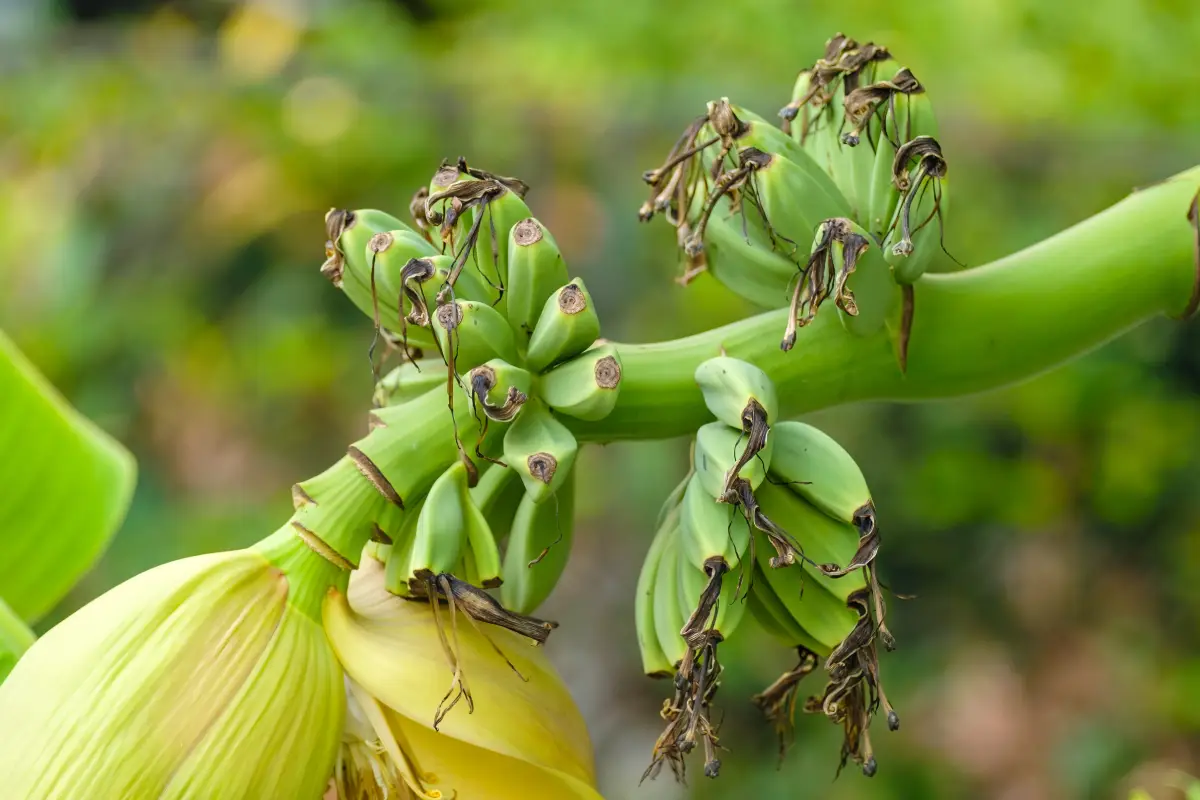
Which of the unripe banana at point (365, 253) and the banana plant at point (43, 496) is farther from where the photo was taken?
the banana plant at point (43, 496)

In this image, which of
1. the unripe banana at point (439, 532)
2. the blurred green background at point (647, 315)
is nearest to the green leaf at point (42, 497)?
the unripe banana at point (439, 532)

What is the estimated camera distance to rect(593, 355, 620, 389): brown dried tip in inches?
21.6

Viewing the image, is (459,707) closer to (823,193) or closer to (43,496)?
(823,193)

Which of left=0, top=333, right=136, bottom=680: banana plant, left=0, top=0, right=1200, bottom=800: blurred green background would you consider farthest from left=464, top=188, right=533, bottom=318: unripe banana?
left=0, top=0, right=1200, bottom=800: blurred green background

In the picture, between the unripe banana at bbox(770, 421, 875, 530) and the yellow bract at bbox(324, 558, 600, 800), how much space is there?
0.58ft

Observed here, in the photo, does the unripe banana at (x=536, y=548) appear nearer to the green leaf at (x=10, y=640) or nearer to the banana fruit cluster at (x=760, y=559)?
the banana fruit cluster at (x=760, y=559)

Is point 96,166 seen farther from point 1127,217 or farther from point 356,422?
point 1127,217

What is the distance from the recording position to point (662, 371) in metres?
0.59

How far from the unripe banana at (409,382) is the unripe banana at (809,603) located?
212 millimetres

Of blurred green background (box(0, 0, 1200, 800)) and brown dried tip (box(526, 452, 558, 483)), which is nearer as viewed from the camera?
brown dried tip (box(526, 452, 558, 483))

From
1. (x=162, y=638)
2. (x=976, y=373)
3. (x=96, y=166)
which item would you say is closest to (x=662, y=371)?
(x=976, y=373)

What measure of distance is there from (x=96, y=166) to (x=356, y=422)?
0.93 metres

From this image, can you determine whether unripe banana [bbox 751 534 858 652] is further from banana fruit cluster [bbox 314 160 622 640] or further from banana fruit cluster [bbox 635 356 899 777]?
banana fruit cluster [bbox 314 160 622 640]

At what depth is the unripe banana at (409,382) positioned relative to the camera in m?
0.65
